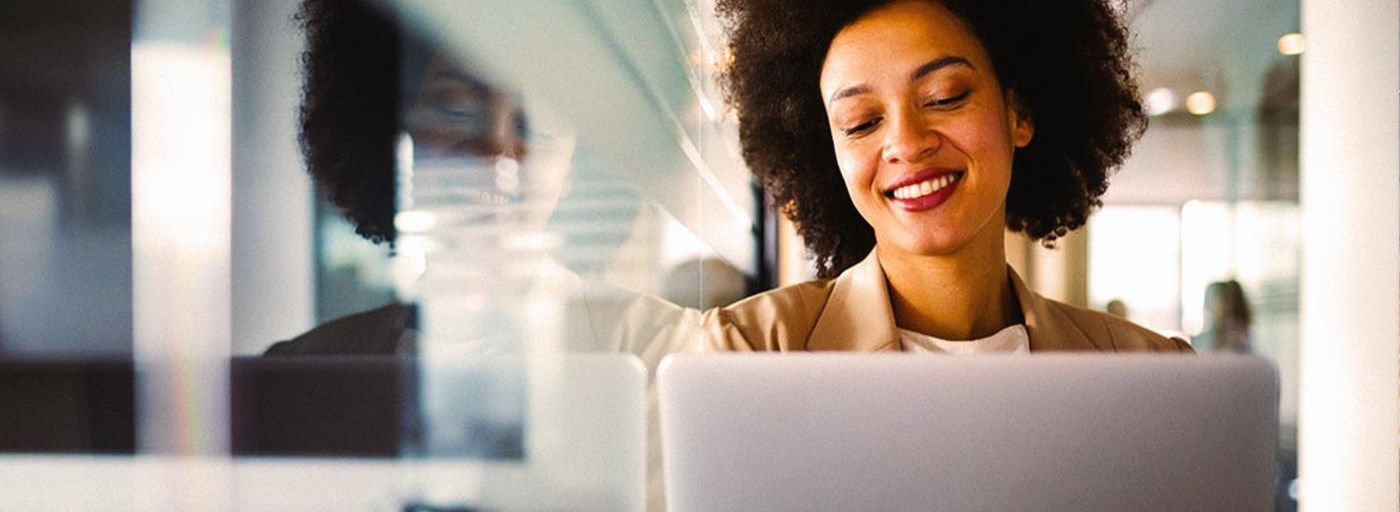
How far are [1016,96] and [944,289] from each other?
296 millimetres

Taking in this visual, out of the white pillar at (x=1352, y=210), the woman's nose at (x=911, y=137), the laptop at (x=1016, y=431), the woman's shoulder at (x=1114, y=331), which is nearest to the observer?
the laptop at (x=1016, y=431)

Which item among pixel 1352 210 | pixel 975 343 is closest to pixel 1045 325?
pixel 975 343

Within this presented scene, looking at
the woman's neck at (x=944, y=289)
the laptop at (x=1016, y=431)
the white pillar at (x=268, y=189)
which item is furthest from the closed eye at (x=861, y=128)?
the white pillar at (x=268, y=189)

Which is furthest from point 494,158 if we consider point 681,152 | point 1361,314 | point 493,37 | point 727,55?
point 1361,314

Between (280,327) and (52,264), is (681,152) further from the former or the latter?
(52,264)

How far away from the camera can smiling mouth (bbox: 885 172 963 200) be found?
1.39 m

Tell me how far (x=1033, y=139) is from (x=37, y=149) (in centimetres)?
214

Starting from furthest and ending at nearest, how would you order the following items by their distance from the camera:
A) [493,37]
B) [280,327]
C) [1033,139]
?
[280,327], [493,37], [1033,139]

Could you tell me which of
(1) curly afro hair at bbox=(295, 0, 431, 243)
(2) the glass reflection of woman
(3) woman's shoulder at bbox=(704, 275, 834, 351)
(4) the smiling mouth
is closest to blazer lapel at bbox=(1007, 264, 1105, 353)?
(4) the smiling mouth

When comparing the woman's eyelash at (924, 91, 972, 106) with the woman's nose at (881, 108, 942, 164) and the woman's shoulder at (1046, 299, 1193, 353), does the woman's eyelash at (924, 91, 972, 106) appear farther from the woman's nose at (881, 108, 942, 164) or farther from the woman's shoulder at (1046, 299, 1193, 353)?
the woman's shoulder at (1046, 299, 1193, 353)

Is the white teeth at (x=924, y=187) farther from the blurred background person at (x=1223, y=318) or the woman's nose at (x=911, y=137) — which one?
the blurred background person at (x=1223, y=318)

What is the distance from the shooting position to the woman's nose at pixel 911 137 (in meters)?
1.37

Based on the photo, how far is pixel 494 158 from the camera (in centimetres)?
207

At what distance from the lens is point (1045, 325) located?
1.46m
